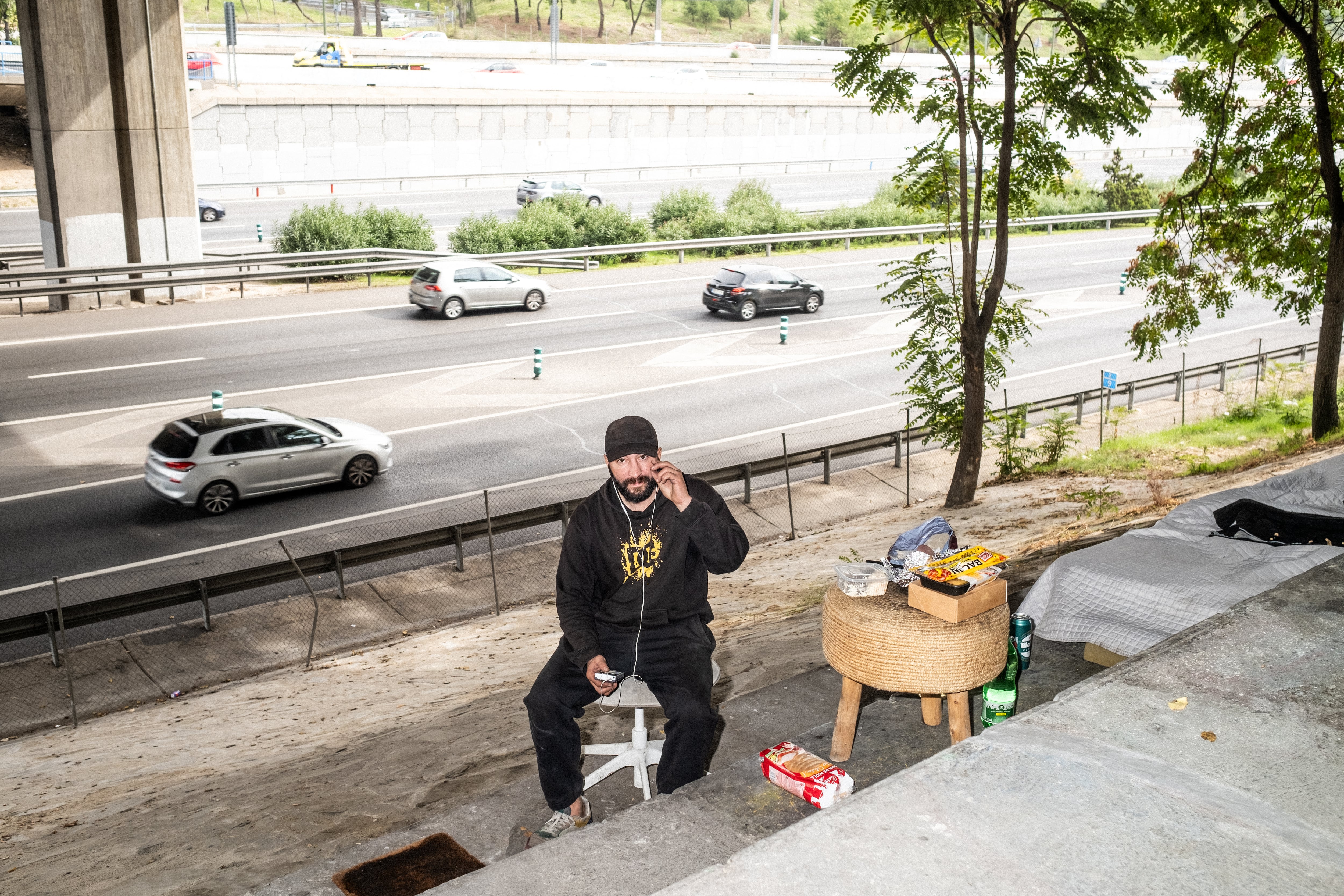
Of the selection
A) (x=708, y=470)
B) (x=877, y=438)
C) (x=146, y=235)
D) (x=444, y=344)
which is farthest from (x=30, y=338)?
(x=877, y=438)

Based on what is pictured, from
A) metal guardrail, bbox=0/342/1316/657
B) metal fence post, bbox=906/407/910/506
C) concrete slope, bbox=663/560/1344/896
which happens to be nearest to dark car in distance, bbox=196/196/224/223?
metal guardrail, bbox=0/342/1316/657

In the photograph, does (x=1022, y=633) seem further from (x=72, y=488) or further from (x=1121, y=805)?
(x=72, y=488)

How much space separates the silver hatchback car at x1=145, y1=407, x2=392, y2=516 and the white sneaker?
476 inches

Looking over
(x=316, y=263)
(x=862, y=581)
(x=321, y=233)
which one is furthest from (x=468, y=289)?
(x=862, y=581)

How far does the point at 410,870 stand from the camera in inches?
202

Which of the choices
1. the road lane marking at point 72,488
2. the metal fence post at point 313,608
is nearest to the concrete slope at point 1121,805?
the metal fence post at point 313,608

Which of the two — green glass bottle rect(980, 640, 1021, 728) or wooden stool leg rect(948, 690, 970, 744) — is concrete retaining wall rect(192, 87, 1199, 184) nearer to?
green glass bottle rect(980, 640, 1021, 728)

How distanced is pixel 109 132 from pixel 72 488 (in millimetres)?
13827

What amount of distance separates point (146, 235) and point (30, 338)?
174 inches

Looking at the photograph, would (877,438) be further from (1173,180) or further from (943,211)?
(1173,180)

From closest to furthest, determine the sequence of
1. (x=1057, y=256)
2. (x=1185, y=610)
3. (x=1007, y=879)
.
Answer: (x=1007, y=879) < (x=1185, y=610) < (x=1057, y=256)

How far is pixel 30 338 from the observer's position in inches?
975

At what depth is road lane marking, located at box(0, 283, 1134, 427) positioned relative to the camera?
2025 cm

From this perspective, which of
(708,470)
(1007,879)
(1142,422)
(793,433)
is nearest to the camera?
(1007,879)
